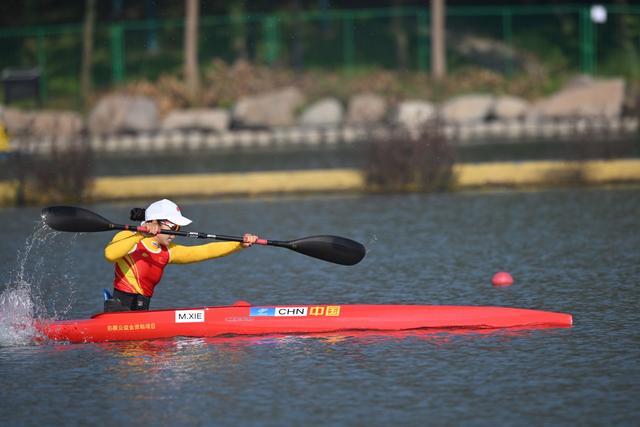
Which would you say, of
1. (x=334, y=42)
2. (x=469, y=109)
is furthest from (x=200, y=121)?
(x=334, y=42)

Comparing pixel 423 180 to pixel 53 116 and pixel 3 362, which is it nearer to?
pixel 3 362

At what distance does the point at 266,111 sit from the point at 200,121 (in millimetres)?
1855

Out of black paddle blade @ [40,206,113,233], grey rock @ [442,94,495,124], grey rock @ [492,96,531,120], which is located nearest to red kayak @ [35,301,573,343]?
black paddle blade @ [40,206,113,233]

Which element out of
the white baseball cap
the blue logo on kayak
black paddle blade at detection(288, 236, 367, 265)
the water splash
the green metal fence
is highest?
the green metal fence

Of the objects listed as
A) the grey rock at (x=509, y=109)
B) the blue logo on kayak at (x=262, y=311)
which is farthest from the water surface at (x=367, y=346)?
the grey rock at (x=509, y=109)

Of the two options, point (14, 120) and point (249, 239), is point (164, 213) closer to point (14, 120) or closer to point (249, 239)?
point (249, 239)

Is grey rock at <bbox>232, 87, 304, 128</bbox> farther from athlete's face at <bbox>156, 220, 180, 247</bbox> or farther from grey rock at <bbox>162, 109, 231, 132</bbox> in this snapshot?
athlete's face at <bbox>156, 220, 180, 247</bbox>

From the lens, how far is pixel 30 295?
48.3ft

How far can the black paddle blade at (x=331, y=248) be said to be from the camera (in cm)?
1275

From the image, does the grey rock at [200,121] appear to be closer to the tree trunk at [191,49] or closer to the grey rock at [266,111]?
the grey rock at [266,111]

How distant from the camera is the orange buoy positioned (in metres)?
14.1

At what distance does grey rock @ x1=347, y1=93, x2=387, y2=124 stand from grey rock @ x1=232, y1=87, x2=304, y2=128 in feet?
5.57

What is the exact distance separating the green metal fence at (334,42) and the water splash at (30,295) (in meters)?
23.8

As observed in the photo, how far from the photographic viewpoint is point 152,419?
9.12 meters
